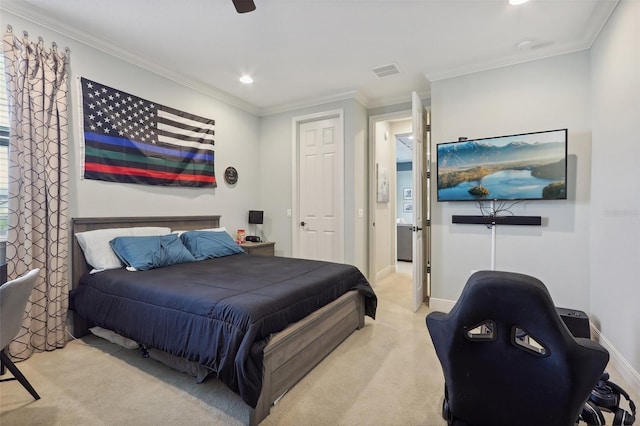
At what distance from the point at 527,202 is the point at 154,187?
13.5 feet

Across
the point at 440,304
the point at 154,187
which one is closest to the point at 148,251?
the point at 154,187

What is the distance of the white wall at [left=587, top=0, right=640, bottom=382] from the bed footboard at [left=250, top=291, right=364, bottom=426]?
2021mm

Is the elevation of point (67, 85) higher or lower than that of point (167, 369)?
higher

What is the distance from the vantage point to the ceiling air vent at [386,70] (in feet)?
11.5

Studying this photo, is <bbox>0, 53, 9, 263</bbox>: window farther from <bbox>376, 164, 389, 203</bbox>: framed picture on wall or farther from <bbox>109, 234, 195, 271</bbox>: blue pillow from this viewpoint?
<bbox>376, 164, 389, 203</bbox>: framed picture on wall

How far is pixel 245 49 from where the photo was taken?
3.15 meters

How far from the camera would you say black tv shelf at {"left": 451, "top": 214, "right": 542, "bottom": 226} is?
3.10 m

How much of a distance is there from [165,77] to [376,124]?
2.97m

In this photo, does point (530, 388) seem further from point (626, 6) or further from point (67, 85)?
point (67, 85)

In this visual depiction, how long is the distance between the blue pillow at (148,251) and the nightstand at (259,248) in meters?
1.08

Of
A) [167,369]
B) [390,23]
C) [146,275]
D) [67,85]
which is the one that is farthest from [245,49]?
[167,369]

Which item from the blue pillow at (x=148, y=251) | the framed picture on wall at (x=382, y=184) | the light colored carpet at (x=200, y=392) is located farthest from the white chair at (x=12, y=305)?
the framed picture on wall at (x=382, y=184)

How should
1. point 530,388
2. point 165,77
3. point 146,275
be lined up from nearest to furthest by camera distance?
point 530,388, point 146,275, point 165,77

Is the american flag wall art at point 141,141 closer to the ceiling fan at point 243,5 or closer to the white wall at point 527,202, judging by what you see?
the ceiling fan at point 243,5
